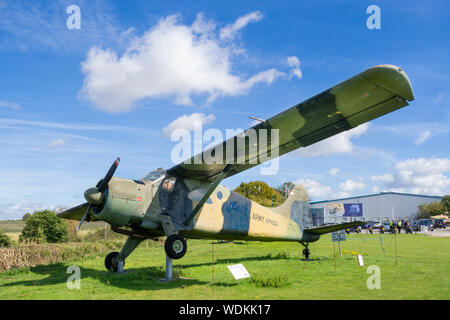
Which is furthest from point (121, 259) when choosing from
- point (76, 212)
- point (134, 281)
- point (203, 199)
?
point (203, 199)

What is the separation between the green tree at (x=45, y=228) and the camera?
2172cm

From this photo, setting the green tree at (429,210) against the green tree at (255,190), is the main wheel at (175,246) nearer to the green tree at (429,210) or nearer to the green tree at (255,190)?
the green tree at (255,190)

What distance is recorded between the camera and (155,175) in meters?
10.1

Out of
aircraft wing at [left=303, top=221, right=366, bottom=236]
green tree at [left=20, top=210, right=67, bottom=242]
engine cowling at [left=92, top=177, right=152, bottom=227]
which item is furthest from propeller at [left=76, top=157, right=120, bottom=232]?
green tree at [left=20, top=210, right=67, bottom=242]

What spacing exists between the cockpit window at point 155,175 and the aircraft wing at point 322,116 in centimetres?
31

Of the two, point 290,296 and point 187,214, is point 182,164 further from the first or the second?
point 290,296

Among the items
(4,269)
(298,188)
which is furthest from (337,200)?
(4,269)

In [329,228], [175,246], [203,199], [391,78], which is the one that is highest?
[391,78]

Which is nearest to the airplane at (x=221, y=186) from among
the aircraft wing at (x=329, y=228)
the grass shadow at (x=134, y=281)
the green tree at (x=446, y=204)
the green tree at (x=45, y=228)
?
the grass shadow at (x=134, y=281)

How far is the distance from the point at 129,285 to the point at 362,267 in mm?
8311

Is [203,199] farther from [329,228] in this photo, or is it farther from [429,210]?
[429,210]

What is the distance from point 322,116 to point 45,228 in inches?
837

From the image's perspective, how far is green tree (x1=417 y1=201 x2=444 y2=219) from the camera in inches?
3403
